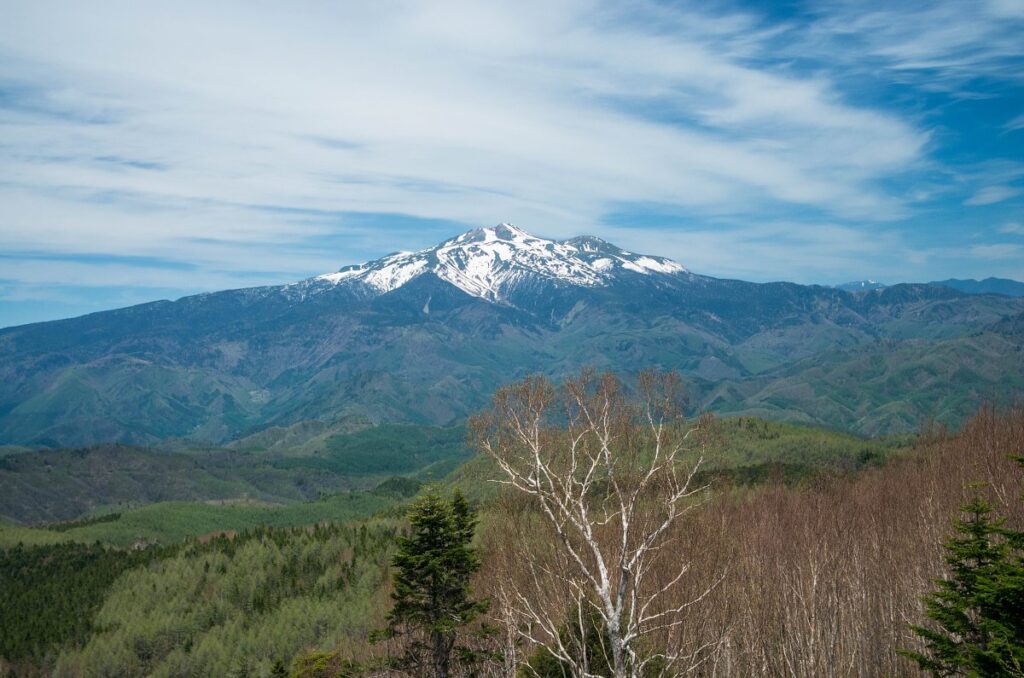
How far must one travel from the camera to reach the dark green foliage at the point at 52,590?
120875 millimetres

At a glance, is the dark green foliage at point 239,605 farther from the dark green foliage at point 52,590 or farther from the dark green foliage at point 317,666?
the dark green foliage at point 317,666

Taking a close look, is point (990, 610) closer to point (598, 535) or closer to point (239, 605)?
point (598, 535)

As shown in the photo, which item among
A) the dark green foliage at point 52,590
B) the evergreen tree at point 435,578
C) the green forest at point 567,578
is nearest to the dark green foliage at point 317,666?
the green forest at point 567,578

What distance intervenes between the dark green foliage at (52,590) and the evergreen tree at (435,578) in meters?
112

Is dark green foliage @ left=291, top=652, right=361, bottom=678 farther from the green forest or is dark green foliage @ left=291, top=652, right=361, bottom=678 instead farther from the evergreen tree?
the evergreen tree

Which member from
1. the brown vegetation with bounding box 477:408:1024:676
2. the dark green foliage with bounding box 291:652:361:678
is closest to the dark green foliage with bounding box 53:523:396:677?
the dark green foliage with bounding box 291:652:361:678

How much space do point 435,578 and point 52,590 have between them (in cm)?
13775

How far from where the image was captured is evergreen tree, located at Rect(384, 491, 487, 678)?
3669 centimetres

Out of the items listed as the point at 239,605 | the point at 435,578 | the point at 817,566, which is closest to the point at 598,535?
the point at 435,578

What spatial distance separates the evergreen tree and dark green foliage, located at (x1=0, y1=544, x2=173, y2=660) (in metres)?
112

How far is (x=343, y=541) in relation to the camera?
436 ft

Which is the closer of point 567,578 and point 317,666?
point 567,578

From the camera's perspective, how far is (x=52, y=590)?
138 metres

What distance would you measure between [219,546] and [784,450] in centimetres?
12124
